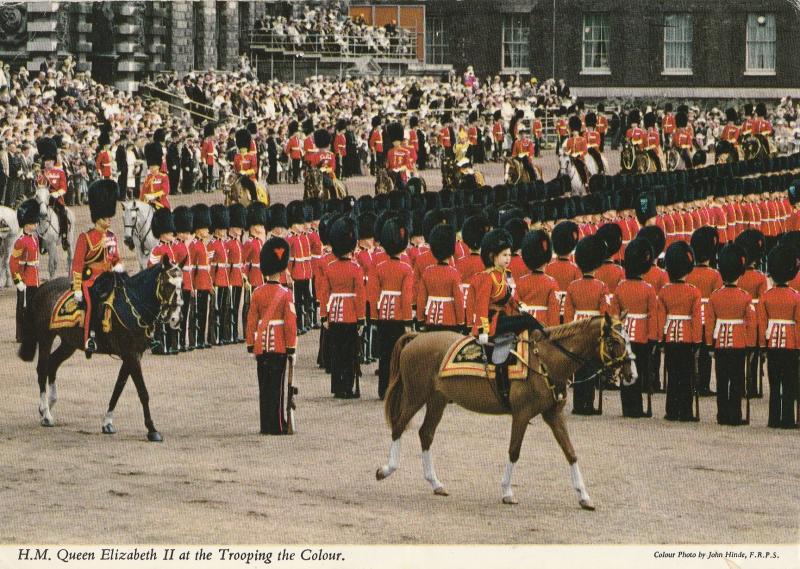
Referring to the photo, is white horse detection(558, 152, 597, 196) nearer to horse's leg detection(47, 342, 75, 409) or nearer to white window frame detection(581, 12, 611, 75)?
horse's leg detection(47, 342, 75, 409)

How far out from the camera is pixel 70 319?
1512cm

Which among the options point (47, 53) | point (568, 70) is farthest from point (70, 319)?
point (568, 70)

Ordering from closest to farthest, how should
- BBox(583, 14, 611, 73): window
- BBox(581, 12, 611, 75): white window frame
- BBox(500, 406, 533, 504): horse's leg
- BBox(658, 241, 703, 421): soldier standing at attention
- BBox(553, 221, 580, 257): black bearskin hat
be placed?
BBox(500, 406, 533, 504): horse's leg
BBox(658, 241, 703, 421): soldier standing at attention
BBox(553, 221, 580, 257): black bearskin hat
BBox(581, 12, 611, 75): white window frame
BBox(583, 14, 611, 73): window

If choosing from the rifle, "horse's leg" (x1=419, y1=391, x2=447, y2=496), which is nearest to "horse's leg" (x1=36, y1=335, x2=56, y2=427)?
the rifle

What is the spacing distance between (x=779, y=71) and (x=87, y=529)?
43.6m

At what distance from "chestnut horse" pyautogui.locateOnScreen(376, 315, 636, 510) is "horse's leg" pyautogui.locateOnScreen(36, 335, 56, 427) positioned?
12.5ft

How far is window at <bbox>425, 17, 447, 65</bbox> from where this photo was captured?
170 ft

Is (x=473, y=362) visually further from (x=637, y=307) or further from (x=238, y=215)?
(x=238, y=215)

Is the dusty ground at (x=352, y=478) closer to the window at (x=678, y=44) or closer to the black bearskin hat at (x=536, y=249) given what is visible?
the black bearskin hat at (x=536, y=249)

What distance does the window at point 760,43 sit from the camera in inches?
2082

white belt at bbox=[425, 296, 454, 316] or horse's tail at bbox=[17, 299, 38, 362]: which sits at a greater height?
white belt at bbox=[425, 296, 454, 316]

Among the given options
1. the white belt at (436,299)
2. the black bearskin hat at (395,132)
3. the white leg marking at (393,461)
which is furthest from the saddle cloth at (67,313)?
the black bearskin hat at (395,132)

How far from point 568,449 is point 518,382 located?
61 centimetres

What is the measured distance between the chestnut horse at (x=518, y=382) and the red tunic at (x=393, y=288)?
347 cm
